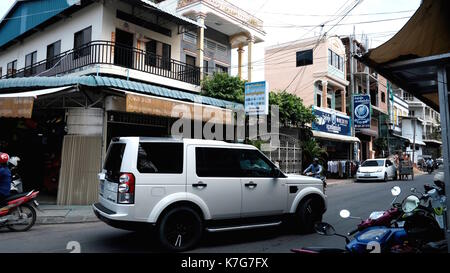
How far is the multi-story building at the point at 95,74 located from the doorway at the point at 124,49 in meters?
0.04

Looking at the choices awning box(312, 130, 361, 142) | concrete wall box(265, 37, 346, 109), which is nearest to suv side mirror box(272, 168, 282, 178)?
awning box(312, 130, 361, 142)

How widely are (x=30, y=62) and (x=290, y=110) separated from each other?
1527 centimetres

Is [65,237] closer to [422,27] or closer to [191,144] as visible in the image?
[191,144]

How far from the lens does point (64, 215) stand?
935cm

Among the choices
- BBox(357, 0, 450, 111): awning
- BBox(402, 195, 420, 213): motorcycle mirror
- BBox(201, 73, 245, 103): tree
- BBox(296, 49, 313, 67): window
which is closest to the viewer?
BBox(402, 195, 420, 213): motorcycle mirror

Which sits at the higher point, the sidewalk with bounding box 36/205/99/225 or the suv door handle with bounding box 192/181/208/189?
the suv door handle with bounding box 192/181/208/189

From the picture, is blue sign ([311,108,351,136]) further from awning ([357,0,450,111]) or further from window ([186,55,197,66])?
awning ([357,0,450,111])

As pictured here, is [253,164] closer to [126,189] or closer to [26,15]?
[126,189]

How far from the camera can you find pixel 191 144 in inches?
235

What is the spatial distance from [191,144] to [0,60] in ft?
76.1

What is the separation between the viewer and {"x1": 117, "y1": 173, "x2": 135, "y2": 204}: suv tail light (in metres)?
5.31

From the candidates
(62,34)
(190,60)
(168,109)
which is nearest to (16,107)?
(168,109)

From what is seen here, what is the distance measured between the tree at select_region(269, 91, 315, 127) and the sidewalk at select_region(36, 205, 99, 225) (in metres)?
12.0
